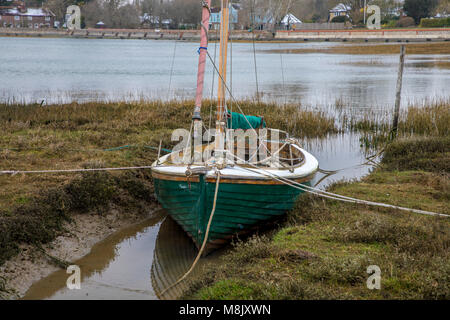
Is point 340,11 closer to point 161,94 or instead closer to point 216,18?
point 216,18

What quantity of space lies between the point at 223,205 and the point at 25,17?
125081 mm

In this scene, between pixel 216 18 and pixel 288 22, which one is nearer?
pixel 216 18

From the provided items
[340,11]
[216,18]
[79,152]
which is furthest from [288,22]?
[79,152]

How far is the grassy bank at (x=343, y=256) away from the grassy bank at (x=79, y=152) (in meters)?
3.18

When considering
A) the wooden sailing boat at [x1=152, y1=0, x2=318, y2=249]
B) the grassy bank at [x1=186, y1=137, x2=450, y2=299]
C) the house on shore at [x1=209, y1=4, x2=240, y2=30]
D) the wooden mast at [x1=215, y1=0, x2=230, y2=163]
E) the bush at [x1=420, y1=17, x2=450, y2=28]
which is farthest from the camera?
the bush at [x1=420, y1=17, x2=450, y2=28]

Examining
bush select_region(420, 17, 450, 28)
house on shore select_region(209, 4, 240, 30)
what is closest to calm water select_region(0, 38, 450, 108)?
house on shore select_region(209, 4, 240, 30)

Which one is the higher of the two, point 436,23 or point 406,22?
point 406,22

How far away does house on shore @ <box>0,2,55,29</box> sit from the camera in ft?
384

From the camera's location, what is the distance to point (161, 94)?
1078 inches

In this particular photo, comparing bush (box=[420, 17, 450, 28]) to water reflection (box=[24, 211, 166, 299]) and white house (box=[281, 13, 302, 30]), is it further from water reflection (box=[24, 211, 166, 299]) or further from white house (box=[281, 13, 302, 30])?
water reflection (box=[24, 211, 166, 299])

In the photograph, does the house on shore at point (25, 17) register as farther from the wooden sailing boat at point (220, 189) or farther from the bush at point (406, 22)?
the wooden sailing boat at point (220, 189)

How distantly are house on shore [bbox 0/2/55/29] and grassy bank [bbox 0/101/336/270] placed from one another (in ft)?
359

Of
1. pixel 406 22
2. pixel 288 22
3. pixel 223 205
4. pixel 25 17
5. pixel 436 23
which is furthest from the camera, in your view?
pixel 25 17

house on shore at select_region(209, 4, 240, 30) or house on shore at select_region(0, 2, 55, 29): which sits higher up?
house on shore at select_region(0, 2, 55, 29)
